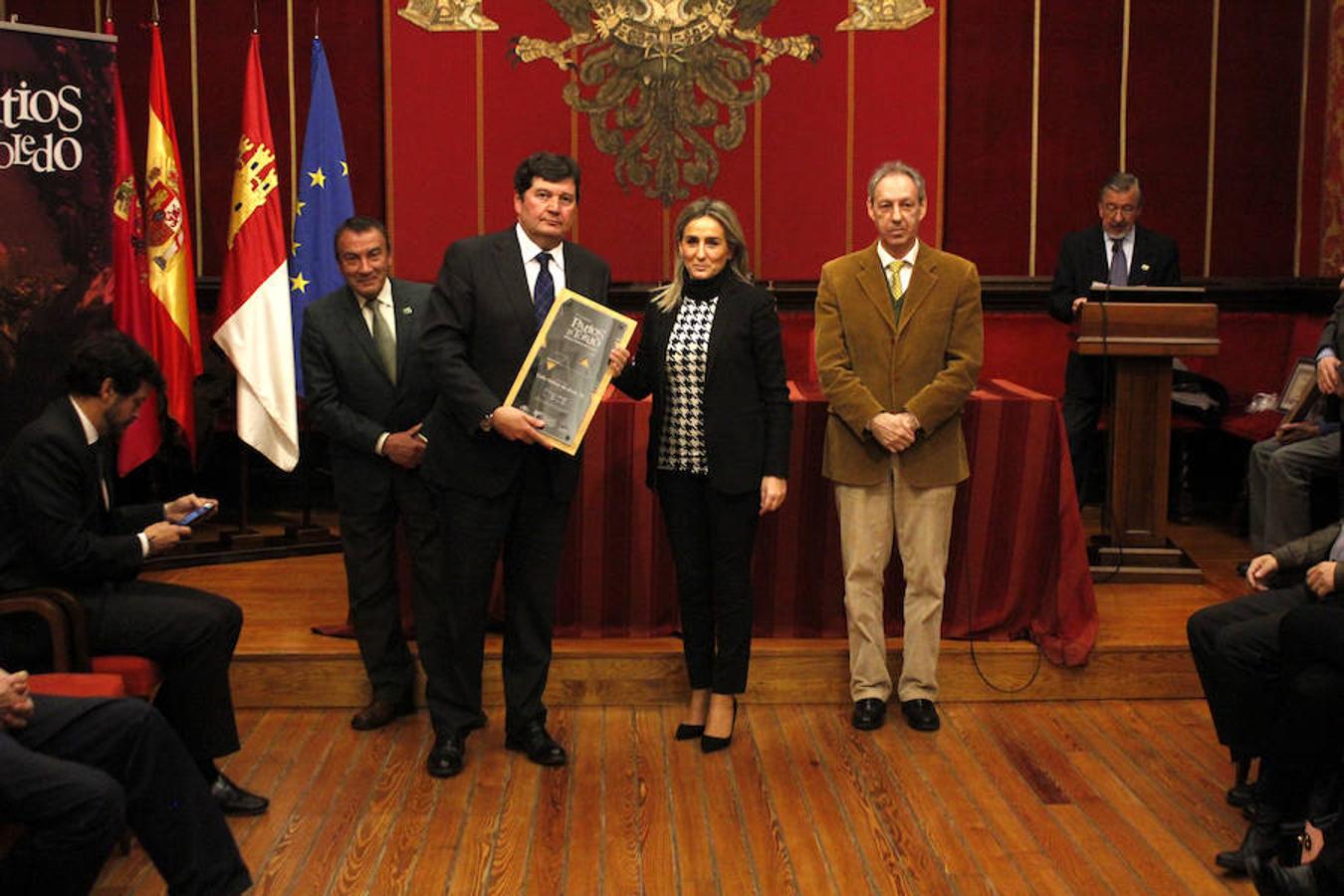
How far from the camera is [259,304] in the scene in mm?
5906

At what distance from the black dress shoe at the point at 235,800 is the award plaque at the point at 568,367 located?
47.1 inches

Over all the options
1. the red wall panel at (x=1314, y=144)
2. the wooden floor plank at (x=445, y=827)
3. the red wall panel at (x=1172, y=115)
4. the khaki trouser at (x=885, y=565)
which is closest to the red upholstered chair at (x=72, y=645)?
the wooden floor plank at (x=445, y=827)

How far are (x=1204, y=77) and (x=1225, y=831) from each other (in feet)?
14.5

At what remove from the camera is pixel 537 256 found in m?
4.12

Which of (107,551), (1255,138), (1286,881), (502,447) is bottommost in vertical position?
(1286,881)

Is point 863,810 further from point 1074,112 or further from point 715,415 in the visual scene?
point 1074,112

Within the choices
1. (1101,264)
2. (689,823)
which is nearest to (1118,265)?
(1101,264)

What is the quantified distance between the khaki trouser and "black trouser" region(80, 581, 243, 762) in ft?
5.96

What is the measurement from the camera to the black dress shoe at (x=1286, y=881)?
9.49 ft

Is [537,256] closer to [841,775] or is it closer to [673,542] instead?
[673,542]

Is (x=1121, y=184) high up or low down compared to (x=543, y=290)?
up

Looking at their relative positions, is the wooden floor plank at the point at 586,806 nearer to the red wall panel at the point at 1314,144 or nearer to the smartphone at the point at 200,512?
the smartphone at the point at 200,512

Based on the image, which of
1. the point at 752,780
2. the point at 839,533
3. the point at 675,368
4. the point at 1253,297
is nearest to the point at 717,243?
the point at 675,368

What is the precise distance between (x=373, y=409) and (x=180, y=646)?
956 millimetres
